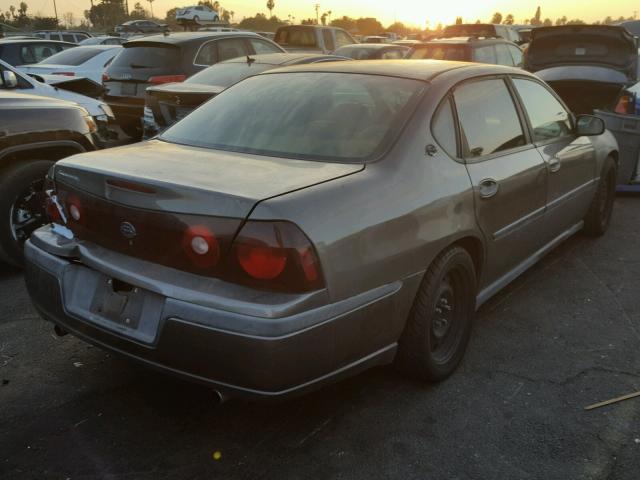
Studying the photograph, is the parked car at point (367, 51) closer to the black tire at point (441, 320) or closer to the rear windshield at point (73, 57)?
the rear windshield at point (73, 57)

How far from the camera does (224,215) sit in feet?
7.46

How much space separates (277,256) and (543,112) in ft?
9.03

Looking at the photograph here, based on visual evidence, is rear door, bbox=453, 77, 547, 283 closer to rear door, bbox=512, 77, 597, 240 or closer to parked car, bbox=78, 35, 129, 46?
rear door, bbox=512, 77, 597, 240

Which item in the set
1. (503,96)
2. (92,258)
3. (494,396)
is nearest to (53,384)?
(92,258)

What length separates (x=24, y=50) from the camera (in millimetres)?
12930

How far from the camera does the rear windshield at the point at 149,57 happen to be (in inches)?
338

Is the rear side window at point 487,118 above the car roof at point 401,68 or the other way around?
the other way around

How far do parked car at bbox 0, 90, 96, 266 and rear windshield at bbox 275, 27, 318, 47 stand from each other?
11092 millimetres

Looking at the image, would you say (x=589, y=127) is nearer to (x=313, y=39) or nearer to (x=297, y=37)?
(x=313, y=39)

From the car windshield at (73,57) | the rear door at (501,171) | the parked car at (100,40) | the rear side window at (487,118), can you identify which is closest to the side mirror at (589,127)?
the rear door at (501,171)

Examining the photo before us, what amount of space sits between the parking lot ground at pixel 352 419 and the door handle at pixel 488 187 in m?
0.90

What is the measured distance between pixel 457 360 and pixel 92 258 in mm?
1867

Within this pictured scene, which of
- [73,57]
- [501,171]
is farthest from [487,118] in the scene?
[73,57]

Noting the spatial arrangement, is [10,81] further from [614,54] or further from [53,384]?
[614,54]
